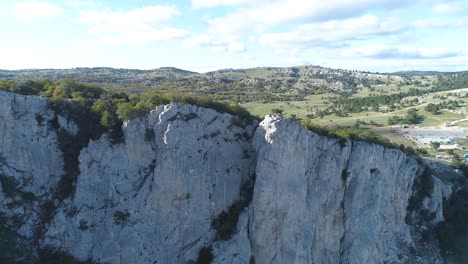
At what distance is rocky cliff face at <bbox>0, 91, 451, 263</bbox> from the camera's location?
27266mm

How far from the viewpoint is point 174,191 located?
93.6 feet

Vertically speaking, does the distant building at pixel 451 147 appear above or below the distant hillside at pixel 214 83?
below

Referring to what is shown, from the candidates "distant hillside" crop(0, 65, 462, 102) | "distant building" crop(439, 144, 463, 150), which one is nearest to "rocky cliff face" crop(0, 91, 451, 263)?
"distant building" crop(439, 144, 463, 150)

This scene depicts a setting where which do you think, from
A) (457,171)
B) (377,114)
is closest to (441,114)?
(377,114)

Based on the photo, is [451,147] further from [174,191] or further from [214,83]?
[214,83]

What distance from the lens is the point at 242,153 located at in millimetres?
31047

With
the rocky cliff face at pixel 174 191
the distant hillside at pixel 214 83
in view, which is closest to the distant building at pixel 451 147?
the distant hillside at pixel 214 83

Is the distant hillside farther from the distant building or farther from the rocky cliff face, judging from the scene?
the rocky cliff face

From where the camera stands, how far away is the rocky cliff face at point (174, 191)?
27.3 m

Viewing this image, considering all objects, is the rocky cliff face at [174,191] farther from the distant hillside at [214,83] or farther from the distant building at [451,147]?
the distant hillside at [214,83]

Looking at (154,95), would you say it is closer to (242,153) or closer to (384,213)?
(242,153)

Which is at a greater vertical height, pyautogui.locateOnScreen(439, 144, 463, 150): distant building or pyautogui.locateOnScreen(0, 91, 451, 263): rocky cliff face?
pyautogui.locateOnScreen(0, 91, 451, 263): rocky cliff face

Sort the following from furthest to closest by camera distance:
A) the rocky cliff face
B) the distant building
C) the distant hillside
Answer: the distant hillside
the distant building
the rocky cliff face

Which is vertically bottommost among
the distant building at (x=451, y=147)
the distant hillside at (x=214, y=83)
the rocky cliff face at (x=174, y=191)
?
the distant building at (x=451, y=147)
